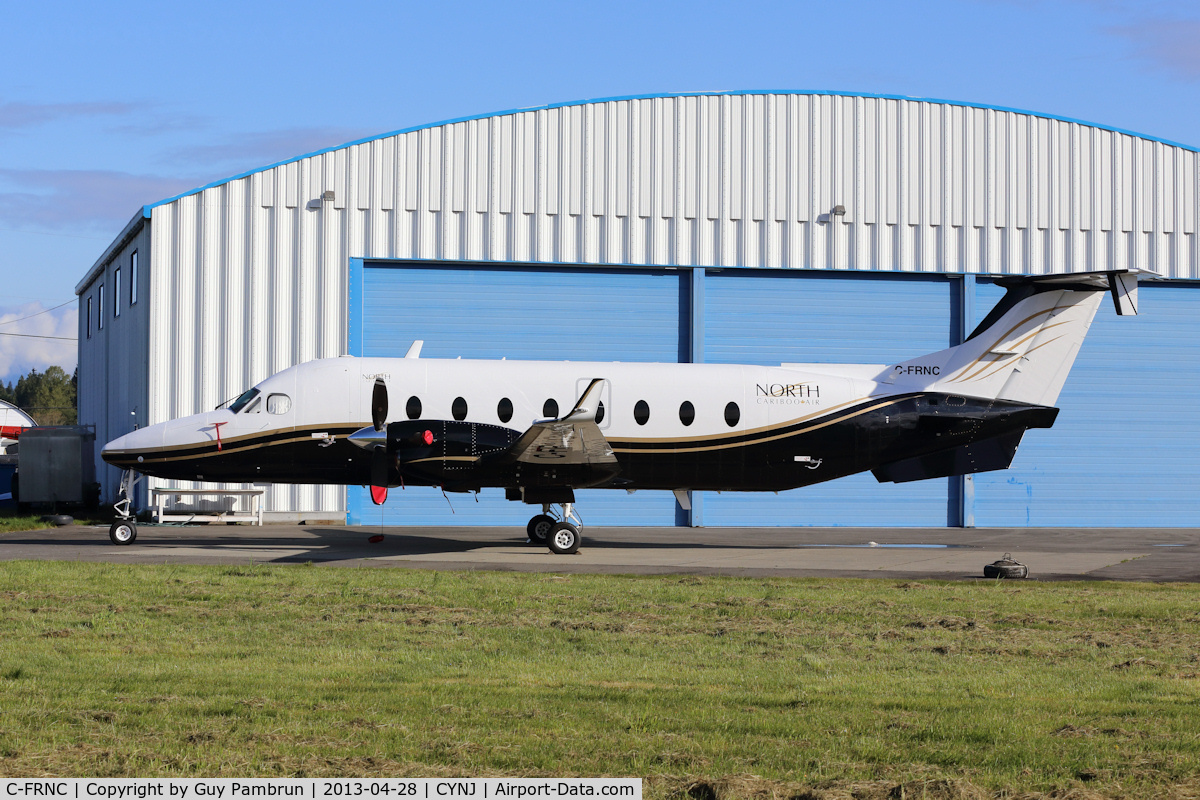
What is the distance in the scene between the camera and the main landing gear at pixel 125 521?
858 inches

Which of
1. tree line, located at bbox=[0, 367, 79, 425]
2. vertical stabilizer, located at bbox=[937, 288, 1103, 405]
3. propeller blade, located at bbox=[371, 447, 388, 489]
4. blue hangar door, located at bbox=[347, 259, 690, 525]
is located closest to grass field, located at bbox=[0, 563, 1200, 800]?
propeller blade, located at bbox=[371, 447, 388, 489]

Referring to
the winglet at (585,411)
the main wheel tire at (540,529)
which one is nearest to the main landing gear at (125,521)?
the main wheel tire at (540,529)

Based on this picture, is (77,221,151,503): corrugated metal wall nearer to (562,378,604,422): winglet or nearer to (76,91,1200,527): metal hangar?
(76,91,1200,527): metal hangar

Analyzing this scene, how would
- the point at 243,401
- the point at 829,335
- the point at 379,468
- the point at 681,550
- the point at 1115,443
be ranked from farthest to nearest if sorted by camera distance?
the point at 1115,443 < the point at 829,335 < the point at 681,550 < the point at 243,401 < the point at 379,468

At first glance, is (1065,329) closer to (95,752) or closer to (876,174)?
(876,174)

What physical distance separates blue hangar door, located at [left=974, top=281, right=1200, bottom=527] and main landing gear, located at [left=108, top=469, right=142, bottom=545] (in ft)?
75.1

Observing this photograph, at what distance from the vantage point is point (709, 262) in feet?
103

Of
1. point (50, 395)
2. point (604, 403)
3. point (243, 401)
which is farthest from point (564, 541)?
point (50, 395)

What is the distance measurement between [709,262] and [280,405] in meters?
14.3

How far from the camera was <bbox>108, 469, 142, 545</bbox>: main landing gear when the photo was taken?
71.5 feet

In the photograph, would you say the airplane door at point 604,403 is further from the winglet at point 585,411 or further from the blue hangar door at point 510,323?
the blue hangar door at point 510,323

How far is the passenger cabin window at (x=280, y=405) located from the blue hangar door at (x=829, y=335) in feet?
43.8

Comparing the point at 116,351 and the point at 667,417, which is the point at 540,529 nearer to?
the point at 667,417
